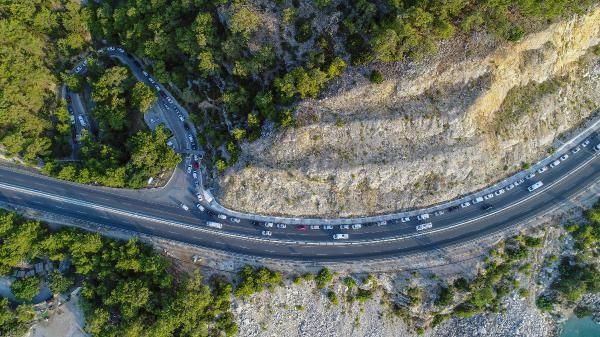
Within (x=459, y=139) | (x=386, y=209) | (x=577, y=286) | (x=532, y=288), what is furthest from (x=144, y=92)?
(x=577, y=286)

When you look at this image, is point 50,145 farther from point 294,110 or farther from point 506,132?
point 506,132

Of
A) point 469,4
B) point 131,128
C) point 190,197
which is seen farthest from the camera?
point 131,128

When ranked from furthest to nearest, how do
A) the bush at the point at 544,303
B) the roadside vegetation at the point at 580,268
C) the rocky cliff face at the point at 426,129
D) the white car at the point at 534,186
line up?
the bush at the point at 544,303
the white car at the point at 534,186
the roadside vegetation at the point at 580,268
the rocky cliff face at the point at 426,129

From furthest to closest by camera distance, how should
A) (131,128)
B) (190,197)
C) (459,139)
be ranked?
(131,128), (190,197), (459,139)

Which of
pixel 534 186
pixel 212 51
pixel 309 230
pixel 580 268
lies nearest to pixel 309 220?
pixel 309 230

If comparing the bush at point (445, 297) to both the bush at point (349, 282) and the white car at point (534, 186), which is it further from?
the white car at point (534, 186)

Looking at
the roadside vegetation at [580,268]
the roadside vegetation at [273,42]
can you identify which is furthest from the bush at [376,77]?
the roadside vegetation at [580,268]
